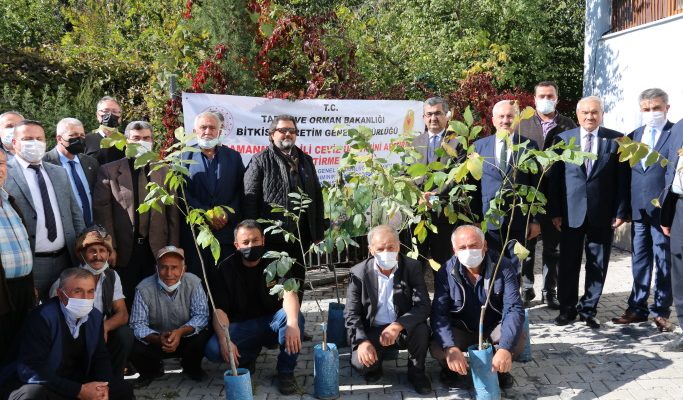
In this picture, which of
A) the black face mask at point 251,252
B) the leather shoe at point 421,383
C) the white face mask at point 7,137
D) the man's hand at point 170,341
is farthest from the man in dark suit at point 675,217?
the white face mask at point 7,137

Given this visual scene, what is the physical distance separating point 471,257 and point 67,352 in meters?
2.75

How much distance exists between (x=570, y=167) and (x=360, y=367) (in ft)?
8.60

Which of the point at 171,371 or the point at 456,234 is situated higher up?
the point at 456,234

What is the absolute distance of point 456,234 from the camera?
194 inches

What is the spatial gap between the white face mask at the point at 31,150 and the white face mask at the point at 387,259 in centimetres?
246

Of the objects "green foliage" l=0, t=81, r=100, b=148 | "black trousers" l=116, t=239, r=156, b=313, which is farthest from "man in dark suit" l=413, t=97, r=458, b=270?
"green foliage" l=0, t=81, r=100, b=148

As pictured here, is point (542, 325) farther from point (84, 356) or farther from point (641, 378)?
point (84, 356)

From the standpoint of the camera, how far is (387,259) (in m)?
4.85

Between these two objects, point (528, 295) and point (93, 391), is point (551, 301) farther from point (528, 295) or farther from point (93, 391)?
point (93, 391)

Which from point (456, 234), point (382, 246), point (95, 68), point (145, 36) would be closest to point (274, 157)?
point (382, 246)

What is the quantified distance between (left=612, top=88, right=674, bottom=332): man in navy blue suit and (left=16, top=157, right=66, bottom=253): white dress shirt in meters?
4.70

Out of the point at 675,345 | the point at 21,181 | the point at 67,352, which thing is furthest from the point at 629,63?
the point at 67,352

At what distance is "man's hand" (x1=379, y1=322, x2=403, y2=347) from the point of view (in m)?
4.69

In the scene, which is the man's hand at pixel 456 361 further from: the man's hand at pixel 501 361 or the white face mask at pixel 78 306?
the white face mask at pixel 78 306
